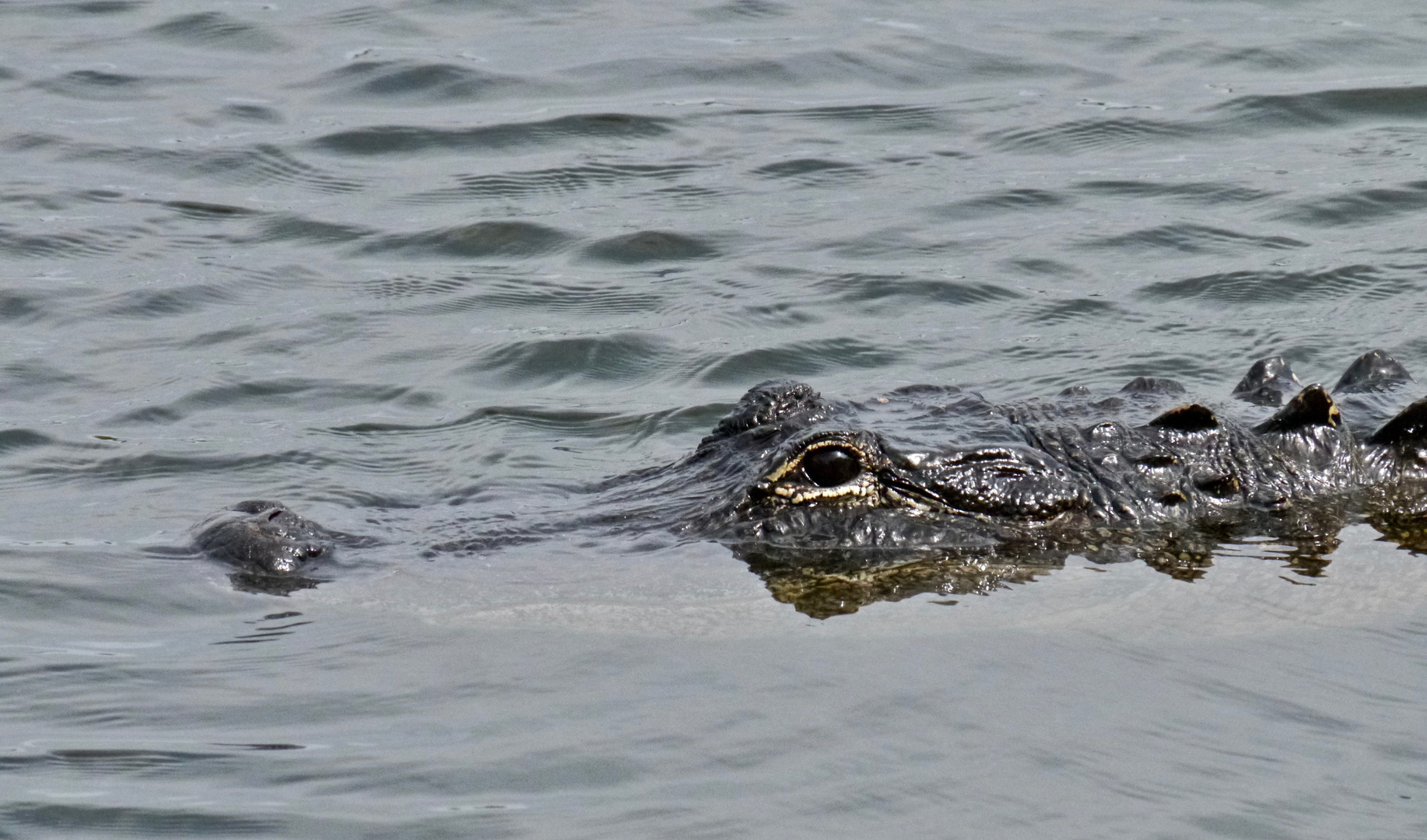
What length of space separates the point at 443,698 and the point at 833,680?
1027 millimetres

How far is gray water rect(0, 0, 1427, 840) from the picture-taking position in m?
4.28

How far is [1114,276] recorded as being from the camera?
9562 mm

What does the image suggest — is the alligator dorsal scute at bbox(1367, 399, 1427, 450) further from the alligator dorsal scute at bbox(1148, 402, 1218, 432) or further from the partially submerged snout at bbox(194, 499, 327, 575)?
the partially submerged snout at bbox(194, 499, 327, 575)

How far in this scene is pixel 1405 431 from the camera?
5926 mm

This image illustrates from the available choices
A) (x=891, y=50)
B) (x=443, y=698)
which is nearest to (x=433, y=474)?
(x=443, y=698)

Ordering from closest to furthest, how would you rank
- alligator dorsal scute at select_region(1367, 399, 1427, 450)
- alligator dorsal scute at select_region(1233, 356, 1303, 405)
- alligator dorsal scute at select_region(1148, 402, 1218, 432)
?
alligator dorsal scute at select_region(1148, 402, 1218, 432)
alligator dorsal scute at select_region(1367, 399, 1427, 450)
alligator dorsal scute at select_region(1233, 356, 1303, 405)

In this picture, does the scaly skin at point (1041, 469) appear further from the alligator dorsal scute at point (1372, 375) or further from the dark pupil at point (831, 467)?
the alligator dorsal scute at point (1372, 375)

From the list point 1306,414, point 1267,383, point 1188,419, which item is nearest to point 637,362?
point 1267,383

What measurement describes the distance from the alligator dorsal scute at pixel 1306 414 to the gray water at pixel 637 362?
1.49 feet

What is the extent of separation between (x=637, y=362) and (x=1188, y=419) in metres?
3.43

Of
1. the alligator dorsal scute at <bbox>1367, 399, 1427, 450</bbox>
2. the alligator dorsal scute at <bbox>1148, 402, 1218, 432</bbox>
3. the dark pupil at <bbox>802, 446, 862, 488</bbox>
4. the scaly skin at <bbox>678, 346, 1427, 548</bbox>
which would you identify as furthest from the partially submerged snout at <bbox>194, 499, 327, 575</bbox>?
the alligator dorsal scute at <bbox>1367, 399, 1427, 450</bbox>

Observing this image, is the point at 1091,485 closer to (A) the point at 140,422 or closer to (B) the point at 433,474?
(B) the point at 433,474

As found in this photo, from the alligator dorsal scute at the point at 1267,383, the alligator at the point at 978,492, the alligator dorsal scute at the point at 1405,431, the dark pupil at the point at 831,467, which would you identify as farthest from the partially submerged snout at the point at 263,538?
the alligator dorsal scute at the point at 1405,431

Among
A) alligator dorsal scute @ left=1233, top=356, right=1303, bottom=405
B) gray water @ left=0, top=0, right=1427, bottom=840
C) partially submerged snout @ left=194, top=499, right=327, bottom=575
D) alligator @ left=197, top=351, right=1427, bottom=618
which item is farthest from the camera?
alligator dorsal scute @ left=1233, top=356, right=1303, bottom=405
